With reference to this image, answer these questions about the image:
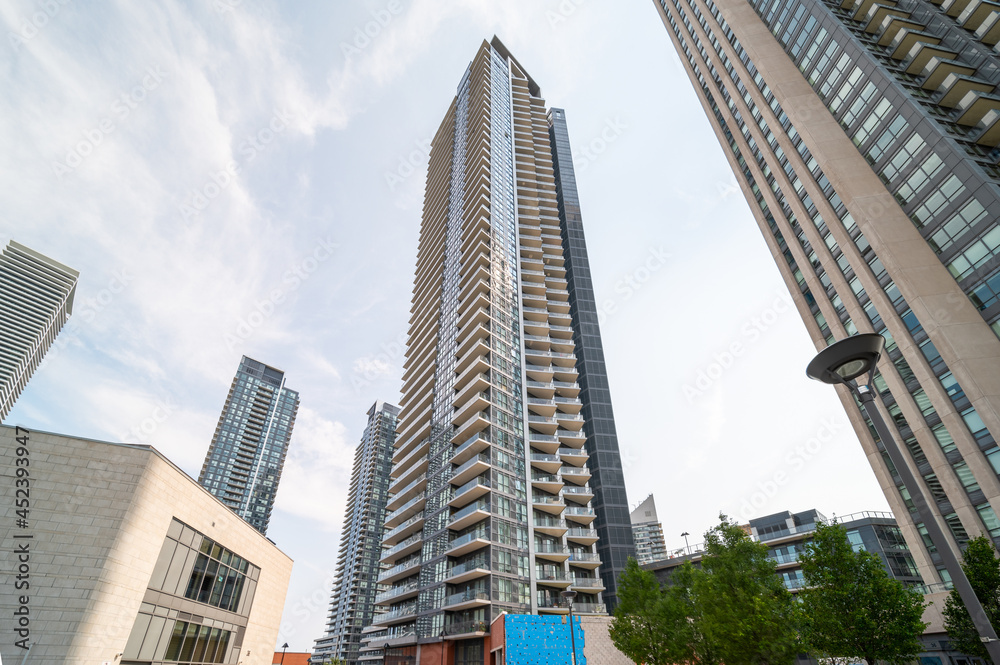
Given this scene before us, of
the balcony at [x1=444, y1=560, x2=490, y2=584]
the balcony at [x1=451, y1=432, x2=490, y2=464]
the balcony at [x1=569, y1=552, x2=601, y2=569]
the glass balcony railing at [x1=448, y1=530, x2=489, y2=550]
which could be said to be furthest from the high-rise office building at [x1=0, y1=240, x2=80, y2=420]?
the balcony at [x1=569, y1=552, x2=601, y2=569]

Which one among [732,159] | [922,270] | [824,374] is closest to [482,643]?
[824,374]

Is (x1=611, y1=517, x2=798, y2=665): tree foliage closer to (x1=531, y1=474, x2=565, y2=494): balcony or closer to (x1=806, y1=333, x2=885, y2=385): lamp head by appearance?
(x1=806, y1=333, x2=885, y2=385): lamp head

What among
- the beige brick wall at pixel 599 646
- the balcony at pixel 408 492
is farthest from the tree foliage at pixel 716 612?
the balcony at pixel 408 492

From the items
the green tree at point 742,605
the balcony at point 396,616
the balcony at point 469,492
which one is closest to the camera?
the green tree at point 742,605

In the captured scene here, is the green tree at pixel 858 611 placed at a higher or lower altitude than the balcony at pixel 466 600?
lower

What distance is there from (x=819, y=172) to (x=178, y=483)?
57.7 m

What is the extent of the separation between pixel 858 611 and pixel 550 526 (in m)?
33.9

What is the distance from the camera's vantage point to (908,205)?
113 feet

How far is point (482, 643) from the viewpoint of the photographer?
133 ft

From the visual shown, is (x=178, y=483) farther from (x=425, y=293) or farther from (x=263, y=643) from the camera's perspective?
(x=425, y=293)

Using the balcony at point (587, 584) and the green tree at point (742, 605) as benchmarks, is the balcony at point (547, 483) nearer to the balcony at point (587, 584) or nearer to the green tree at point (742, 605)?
the balcony at point (587, 584)

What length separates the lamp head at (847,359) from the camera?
9.12m

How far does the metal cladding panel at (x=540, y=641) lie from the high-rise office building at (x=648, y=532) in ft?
388

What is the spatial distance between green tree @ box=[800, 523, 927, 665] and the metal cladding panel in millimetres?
19758
